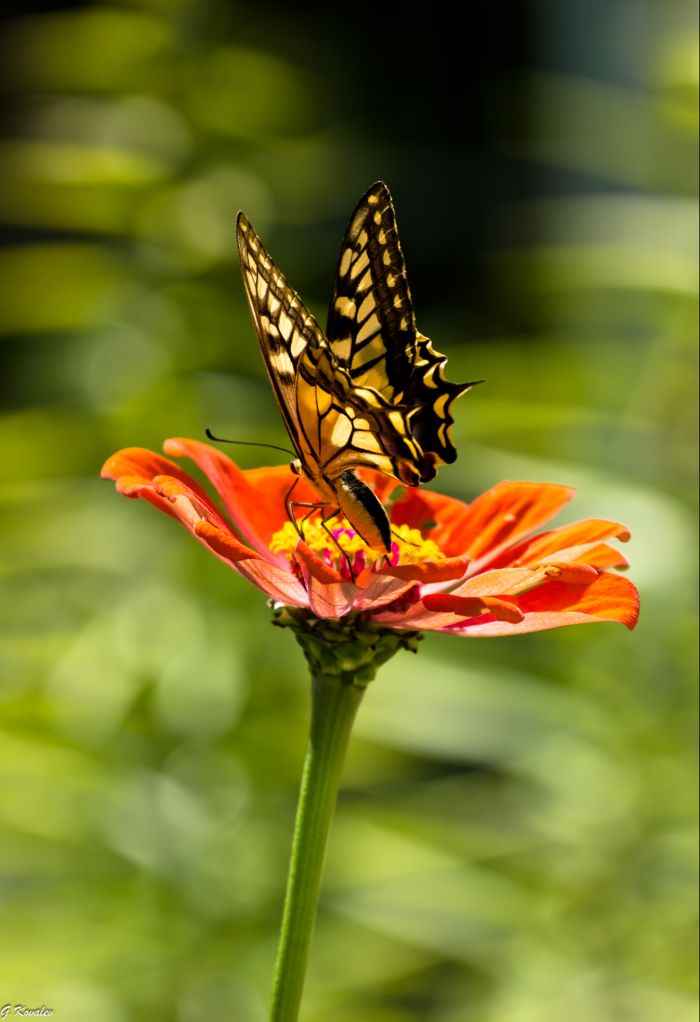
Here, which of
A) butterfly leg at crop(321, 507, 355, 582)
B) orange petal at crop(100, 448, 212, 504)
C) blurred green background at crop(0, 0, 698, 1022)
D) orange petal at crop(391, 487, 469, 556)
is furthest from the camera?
blurred green background at crop(0, 0, 698, 1022)

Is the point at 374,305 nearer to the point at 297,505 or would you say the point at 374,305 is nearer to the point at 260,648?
the point at 297,505

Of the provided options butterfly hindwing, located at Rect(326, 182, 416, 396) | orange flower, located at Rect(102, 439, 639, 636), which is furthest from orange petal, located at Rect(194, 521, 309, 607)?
butterfly hindwing, located at Rect(326, 182, 416, 396)

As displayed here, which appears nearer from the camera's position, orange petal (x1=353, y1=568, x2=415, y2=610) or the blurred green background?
orange petal (x1=353, y1=568, x2=415, y2=610)

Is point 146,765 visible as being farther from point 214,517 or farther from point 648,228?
point 648,228

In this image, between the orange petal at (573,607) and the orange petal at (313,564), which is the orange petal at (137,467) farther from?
the orange petal at (573,607)

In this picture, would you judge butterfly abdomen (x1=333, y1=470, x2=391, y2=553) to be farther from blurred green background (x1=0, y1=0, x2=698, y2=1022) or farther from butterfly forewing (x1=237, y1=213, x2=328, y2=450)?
blurred green background (x1=0, y1=0, x2=698, y2=1022)

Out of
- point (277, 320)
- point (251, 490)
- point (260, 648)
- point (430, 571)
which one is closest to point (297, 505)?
point (251, 490)

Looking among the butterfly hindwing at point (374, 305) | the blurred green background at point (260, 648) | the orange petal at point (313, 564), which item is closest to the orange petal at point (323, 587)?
the orange petal at point (313, 564)

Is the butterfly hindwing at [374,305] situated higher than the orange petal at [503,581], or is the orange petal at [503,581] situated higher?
the butterfly hindwing at [374,305]
